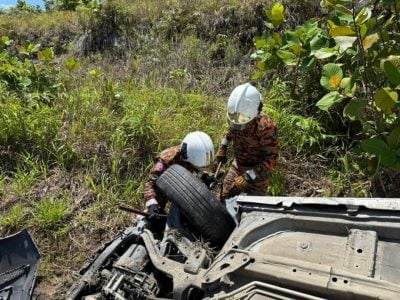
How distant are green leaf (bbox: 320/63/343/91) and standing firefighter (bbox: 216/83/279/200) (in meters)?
0.60

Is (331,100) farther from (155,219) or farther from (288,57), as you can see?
(155,219)

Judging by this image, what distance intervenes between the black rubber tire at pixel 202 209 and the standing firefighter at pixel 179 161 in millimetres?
559

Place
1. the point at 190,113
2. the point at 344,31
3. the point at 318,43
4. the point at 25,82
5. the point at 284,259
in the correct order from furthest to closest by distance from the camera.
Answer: the point at 25,82
the point at 190,113
the point at 318,43
the point at 344,31
the point at 284,259

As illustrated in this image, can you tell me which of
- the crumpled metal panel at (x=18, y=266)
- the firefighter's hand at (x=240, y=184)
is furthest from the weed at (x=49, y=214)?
the firefighter's hand at (x=240, y=184)

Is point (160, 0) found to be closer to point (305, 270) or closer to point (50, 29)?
point (50, 29)

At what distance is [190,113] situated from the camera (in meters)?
5.38

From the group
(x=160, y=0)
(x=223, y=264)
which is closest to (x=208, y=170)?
(x=223, y=264)

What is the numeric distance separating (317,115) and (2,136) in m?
3.71

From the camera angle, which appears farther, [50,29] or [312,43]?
[50,29]

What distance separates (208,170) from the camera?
3.92 meters

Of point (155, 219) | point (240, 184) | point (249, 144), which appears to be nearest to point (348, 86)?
point (249, 144)

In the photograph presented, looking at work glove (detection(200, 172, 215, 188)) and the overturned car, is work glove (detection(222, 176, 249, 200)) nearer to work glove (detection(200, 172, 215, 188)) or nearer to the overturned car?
work glove (detection(200, 172, 215, 188))

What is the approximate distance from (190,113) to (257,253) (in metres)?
3.30

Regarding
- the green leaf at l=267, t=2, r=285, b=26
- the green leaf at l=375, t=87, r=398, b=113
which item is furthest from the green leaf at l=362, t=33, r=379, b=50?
the green leaf at l=267, t=2, r=285, b=26
